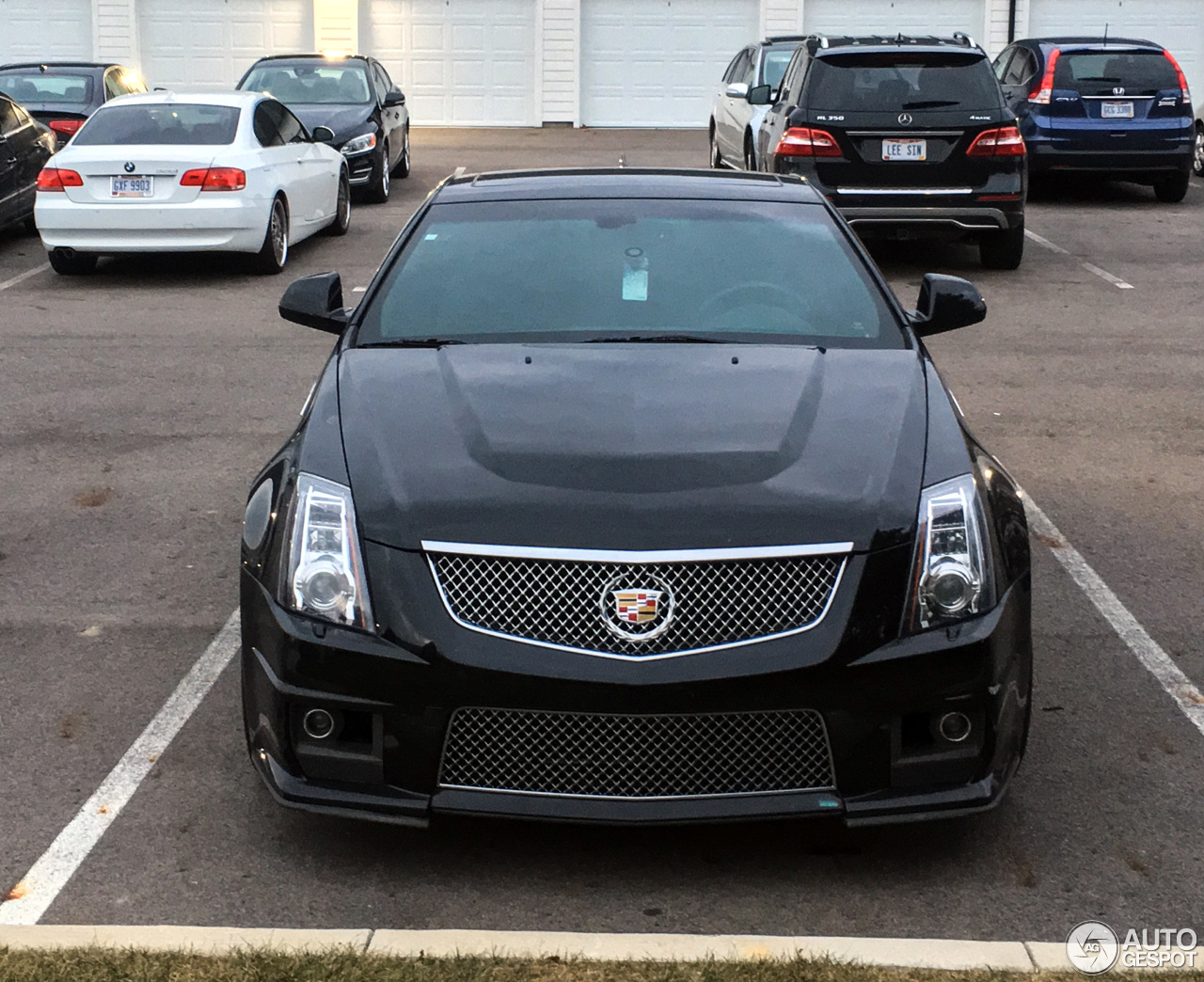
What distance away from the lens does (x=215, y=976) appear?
338 centimetres

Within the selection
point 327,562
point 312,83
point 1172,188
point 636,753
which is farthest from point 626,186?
point 1172,188

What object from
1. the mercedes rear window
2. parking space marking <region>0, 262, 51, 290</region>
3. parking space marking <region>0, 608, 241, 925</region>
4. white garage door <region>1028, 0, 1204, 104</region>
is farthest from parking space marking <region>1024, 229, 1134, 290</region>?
white garage door <region>1028, 0, 1204, 104</region>

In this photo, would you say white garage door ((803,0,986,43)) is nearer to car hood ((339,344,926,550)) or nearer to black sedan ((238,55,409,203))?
black sedan ((238,55,409,203))

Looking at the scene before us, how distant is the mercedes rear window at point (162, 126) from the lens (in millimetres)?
13438

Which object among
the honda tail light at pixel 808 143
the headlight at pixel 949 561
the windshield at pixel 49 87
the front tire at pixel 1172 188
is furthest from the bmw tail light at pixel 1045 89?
the headlight at pixel 949 561

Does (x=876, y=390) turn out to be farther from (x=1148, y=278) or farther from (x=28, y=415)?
(x=1148, y=278)

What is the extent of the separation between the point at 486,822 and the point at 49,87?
1701 cm

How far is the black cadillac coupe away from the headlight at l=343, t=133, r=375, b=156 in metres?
13.9

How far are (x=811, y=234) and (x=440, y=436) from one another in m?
1.97

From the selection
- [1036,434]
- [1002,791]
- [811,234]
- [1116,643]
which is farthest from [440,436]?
[1036,434]

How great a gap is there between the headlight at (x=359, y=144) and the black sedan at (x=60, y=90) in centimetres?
304

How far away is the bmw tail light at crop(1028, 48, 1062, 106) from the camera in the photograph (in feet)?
59.4

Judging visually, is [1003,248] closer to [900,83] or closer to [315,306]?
[900,83]

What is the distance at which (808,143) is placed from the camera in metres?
13.2
